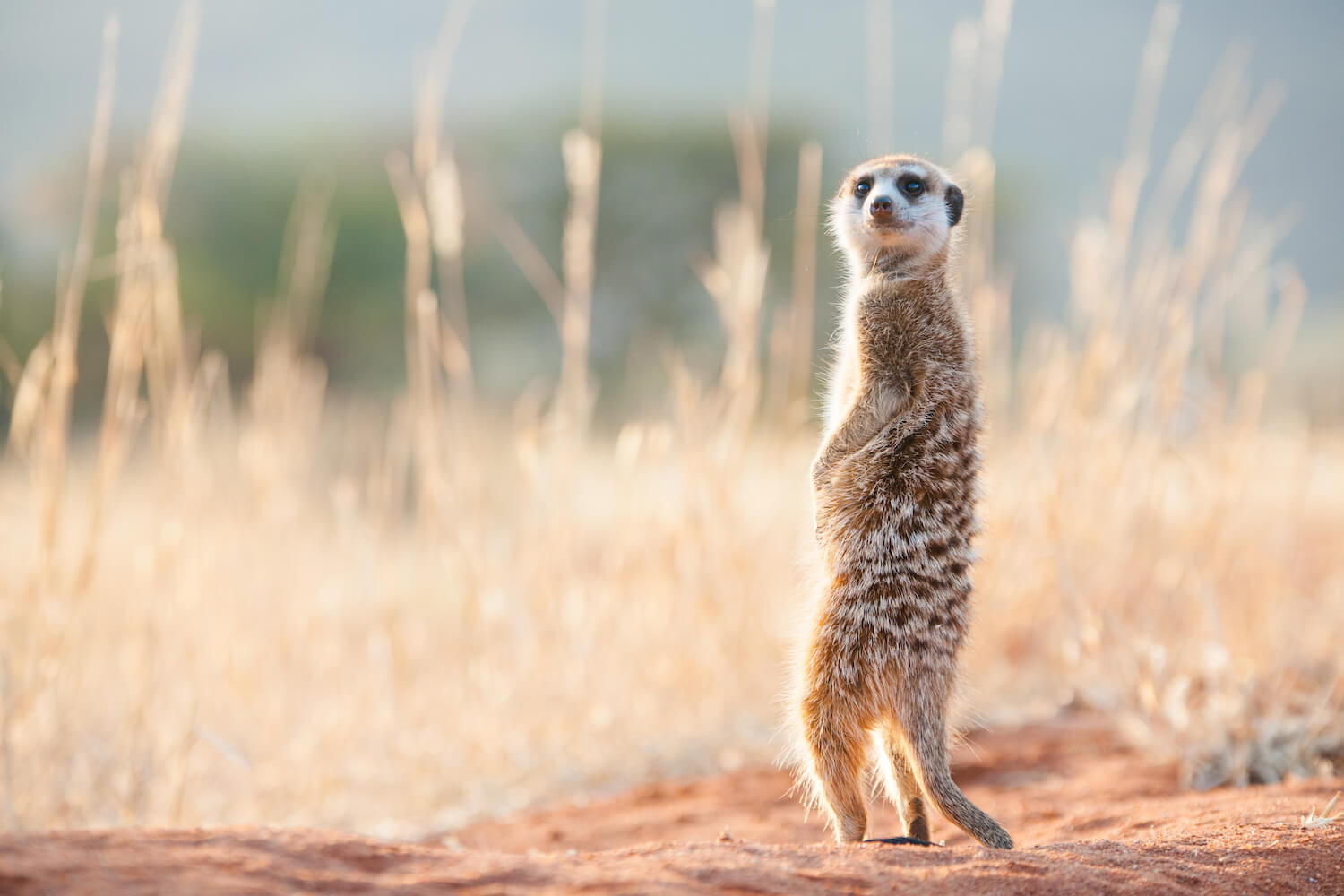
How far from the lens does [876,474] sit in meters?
1.72

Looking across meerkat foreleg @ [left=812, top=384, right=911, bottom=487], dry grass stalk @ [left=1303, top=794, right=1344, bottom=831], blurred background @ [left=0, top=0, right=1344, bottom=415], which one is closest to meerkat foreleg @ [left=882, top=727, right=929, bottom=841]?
meerkat foreleg @ [left=812, top=384, right=911, bottom=487]

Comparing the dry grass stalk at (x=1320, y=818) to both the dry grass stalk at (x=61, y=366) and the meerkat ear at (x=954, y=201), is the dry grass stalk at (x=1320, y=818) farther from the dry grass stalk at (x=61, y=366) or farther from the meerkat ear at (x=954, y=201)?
the dry grass stalk at (x=61, y=366)

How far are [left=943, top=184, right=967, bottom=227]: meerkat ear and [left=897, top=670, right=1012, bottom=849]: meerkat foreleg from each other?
34.9 inches

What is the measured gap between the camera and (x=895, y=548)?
1670 millimetres

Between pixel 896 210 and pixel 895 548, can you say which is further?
pixel 896 210

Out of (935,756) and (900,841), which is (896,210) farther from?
(900,841)

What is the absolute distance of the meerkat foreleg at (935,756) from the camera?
1.58 metres

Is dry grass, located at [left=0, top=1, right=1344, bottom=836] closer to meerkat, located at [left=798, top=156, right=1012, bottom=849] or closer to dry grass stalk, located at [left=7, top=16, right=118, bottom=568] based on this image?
dry grass stalk, located at [left=7, top=16, right=118, bottom=568]

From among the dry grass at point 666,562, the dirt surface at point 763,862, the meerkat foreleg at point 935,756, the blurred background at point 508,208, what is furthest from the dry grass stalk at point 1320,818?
the blurred background at point 508,208

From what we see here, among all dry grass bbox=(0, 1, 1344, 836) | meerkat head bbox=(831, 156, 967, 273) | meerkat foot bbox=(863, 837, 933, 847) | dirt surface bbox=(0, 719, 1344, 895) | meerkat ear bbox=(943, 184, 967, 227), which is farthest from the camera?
dry grass bbox=(0, 1, 1344, 836)

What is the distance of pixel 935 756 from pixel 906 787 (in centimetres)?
17

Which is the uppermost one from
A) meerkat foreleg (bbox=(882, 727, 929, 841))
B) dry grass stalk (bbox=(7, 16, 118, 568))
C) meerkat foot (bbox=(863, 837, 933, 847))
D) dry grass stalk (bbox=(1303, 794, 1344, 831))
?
dry grass stalk (bbox=(7, 16, 118, 568))


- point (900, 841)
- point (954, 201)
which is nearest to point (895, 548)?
point (900, 841)

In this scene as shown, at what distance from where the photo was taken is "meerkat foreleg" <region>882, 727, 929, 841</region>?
173 cm
